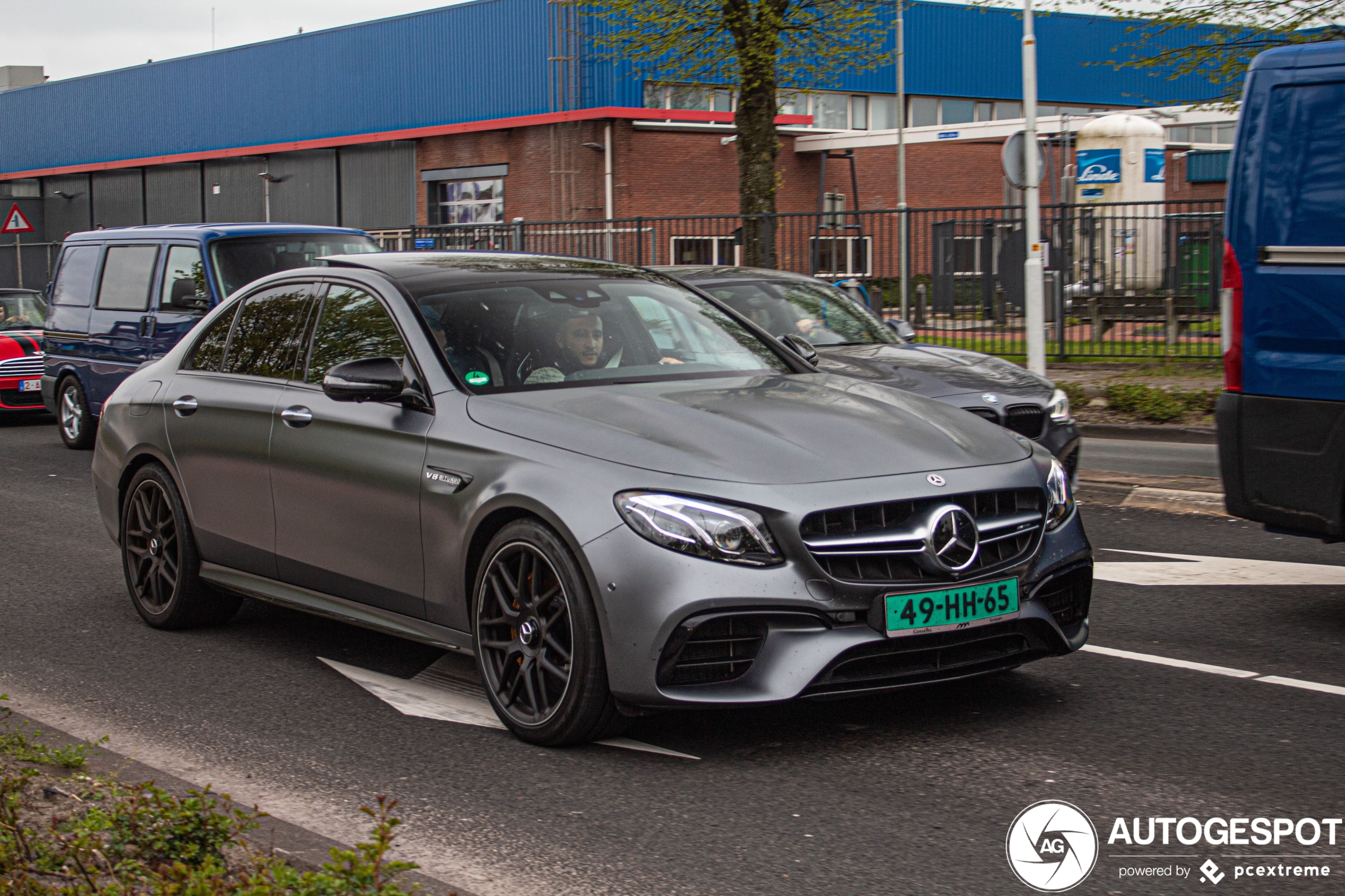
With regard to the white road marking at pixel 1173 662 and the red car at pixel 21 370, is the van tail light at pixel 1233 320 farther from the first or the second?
the red car at pixel 21 370

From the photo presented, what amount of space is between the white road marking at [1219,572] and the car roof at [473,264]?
3.02 m

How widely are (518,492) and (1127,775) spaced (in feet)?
6.60

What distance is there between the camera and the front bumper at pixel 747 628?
4281mm

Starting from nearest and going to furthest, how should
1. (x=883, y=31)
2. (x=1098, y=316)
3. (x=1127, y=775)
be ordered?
(x=1127, y=775) < (x=1098, y=316) < (x=883, y=31)

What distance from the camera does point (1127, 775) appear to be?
4.34m

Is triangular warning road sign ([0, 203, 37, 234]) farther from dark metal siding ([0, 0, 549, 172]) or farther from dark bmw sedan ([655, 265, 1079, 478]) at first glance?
dark bmw sedan ([655, 265, 1079, 478])

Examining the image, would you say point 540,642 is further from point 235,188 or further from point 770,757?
point 235,188

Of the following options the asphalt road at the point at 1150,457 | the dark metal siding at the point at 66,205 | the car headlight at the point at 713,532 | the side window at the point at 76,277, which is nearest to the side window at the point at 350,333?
the car headlight at the point at 713,532

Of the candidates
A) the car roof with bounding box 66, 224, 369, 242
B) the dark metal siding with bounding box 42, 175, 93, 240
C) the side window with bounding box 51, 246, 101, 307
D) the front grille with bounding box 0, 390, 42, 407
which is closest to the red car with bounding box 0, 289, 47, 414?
the front grille with bounding box 0, 390, 42, 407

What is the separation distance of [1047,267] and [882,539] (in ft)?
52.4

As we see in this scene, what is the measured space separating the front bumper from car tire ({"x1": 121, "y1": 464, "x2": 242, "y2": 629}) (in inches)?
110

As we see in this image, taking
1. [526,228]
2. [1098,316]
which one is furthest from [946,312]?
[526,228]

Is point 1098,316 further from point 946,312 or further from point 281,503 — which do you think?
point 281,503

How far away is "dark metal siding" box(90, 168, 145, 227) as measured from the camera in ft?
177
